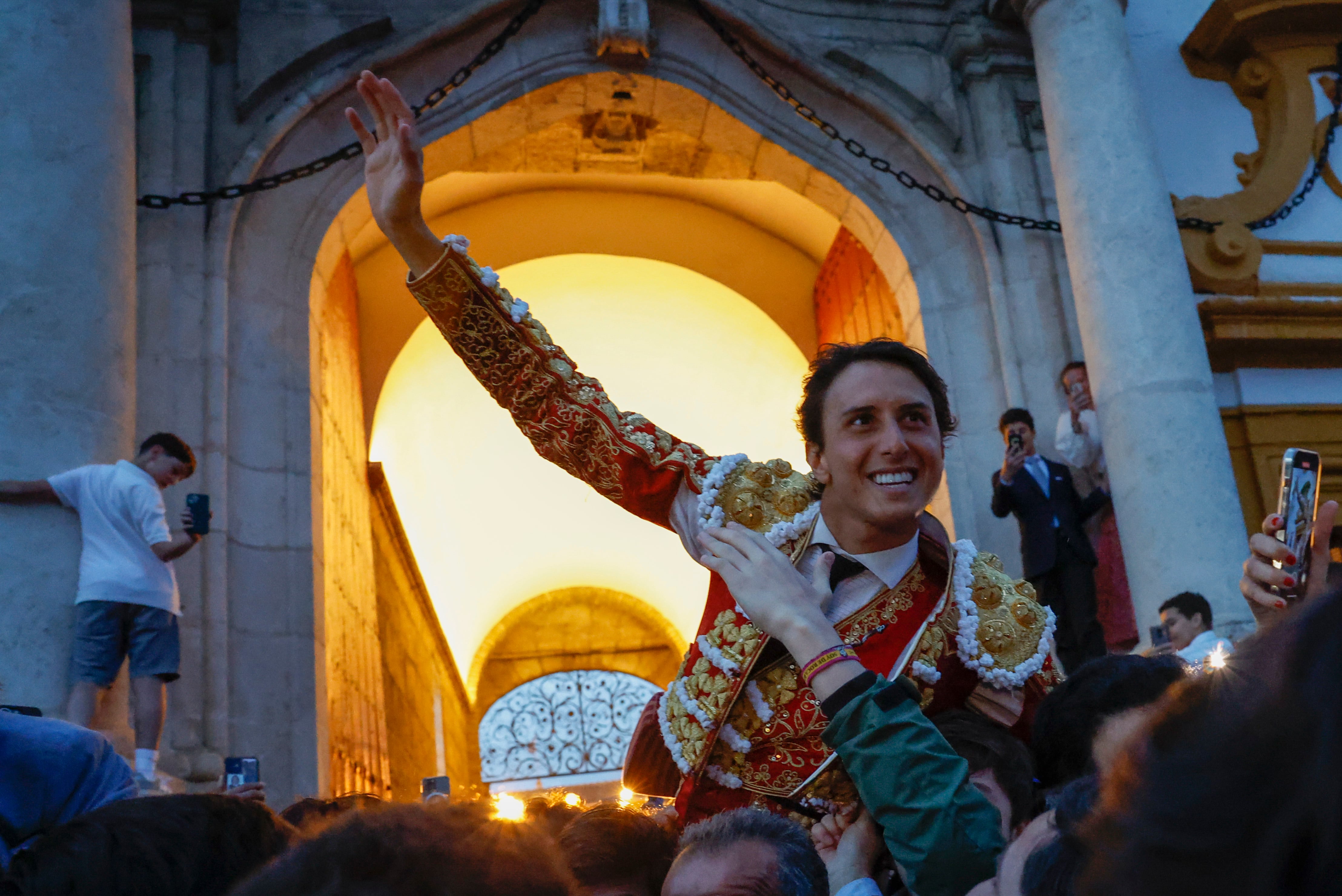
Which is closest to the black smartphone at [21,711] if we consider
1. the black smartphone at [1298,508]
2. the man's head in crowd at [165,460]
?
the black smartphone at [1298,508]

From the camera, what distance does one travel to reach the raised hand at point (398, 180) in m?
2.42

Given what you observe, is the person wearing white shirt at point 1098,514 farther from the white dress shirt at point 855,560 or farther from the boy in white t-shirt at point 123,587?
the white dress shirt at point 855,560

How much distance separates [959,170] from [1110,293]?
1669mm

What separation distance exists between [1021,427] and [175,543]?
4.10 metres

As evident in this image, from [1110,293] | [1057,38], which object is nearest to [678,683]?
[1110,293]

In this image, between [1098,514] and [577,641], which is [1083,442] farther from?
[577,641]

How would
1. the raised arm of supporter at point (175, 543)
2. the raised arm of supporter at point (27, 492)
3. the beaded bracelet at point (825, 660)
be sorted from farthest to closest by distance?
1. the raised arm of supporter at point (175, 543)
2. the raised arm of supporter at point (27, 492)
3. the beaded bracelet at point (825, 660)

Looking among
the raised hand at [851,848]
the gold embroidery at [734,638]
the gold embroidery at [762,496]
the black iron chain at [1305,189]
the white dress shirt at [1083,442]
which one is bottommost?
the raised hand at [851,848]

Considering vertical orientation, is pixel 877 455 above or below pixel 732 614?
above

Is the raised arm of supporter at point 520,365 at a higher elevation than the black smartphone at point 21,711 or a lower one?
higher

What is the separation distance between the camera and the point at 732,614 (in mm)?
2273

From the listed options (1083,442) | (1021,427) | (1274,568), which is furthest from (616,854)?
(1083,442)

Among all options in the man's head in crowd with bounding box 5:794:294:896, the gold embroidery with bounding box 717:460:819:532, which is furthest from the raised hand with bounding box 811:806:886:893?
the man's head in crowd with bounding box 5:794:294:896

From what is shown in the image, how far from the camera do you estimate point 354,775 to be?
26.6 feet
